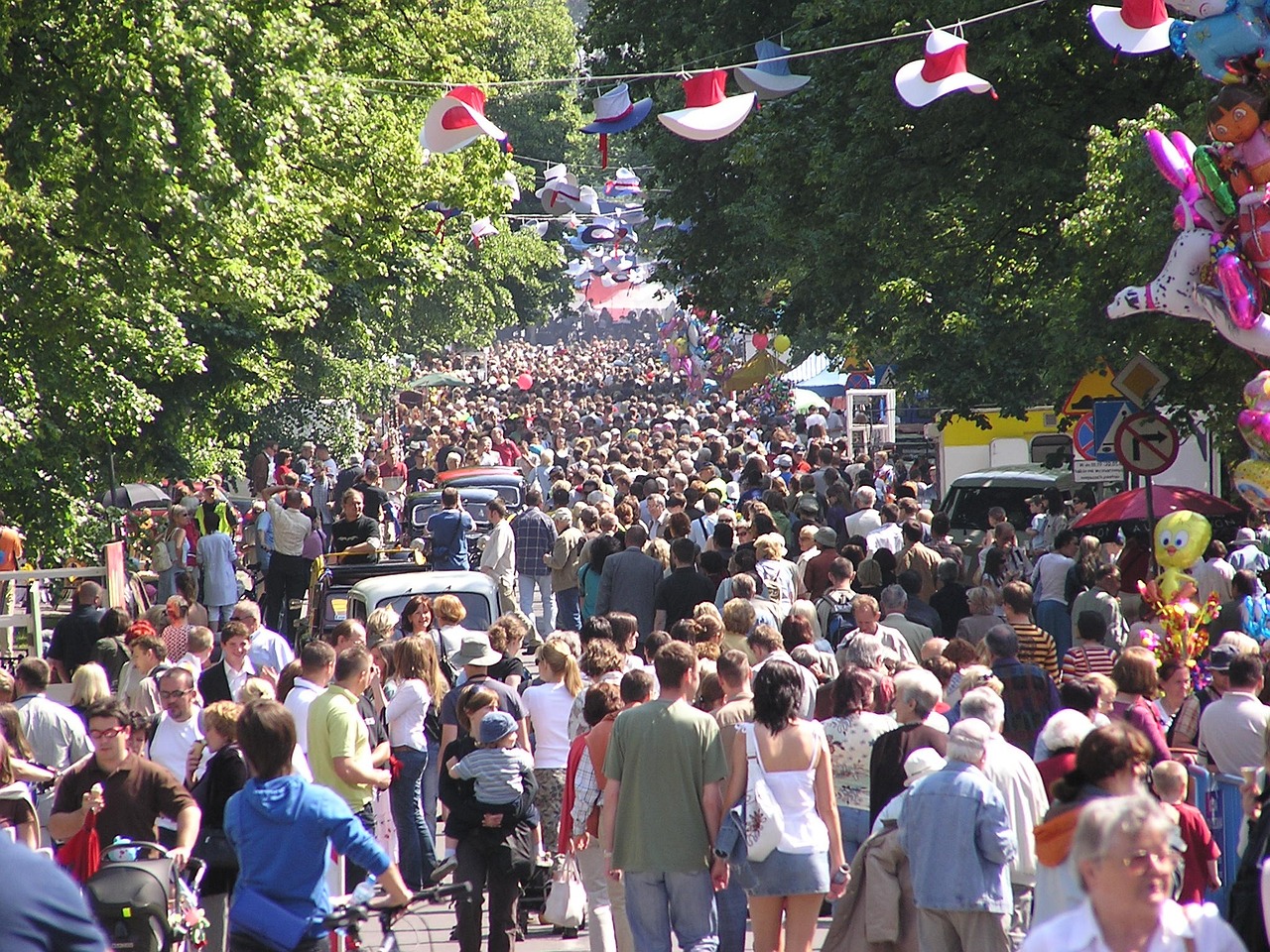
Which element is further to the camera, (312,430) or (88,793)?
(312,430)

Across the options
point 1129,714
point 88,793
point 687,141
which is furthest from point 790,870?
point 687,141

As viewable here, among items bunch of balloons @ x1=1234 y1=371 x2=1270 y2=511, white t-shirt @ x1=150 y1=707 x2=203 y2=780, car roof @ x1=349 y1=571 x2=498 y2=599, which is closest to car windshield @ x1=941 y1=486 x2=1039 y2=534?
car roof @ x1=349 y1=571 x2=498 y2=599

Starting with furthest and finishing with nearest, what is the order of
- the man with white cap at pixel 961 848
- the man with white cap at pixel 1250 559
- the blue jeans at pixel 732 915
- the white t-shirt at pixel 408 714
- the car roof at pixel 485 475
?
the car roof at pixel 485 475 < the man with white cap at pixel 1250 559 < the white t-shirt at pixel 408 714 < the blue jeans at pixel 732 915 < the man with white cap at pixel 961 848

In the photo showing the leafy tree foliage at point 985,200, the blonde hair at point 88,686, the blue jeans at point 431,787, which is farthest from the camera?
the leafy tree foliage at point 985,200

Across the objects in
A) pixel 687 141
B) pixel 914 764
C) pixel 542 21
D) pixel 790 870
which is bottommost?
pixel 790 870

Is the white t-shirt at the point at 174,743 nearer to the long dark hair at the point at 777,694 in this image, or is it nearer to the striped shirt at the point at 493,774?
the striped shirt at the point at 493,774

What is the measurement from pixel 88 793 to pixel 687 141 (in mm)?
23135

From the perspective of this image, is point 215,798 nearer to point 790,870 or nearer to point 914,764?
point 790,870

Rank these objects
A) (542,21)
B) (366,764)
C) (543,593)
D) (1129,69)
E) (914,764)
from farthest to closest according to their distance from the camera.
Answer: (542,21)
(543,593)
(1129,69)
(366,764)
(914,764)

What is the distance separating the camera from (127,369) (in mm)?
19062

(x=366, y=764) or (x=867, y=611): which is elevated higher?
(x=867, y=611)

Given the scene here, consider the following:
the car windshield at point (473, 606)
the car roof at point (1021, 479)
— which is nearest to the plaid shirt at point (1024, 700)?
the car windshield at point (473, 606)

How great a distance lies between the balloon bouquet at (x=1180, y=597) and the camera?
1207 centimetres

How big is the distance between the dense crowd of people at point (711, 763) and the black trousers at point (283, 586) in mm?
5971
